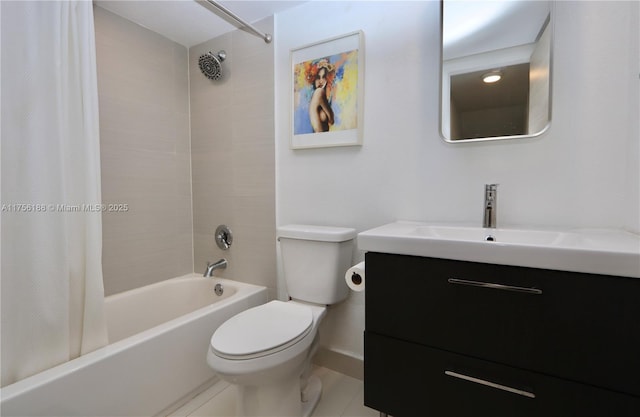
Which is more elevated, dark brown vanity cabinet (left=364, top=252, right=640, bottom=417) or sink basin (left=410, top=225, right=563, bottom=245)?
sink basin (left=410, top=225, right=563, bottom=245)

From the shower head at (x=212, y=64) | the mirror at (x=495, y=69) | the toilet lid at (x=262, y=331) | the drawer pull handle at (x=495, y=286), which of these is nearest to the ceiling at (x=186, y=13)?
the shower head at (x=212, y=64)

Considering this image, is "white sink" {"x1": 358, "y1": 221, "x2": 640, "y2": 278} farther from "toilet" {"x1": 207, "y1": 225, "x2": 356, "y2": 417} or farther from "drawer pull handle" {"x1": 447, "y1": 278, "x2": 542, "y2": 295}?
"toilet" {"x1": 207, "y1": 225, "x2": 356, "y2": 417}

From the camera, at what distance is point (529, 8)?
1178 mm

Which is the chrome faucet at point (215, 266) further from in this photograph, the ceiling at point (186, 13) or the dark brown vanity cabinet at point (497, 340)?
the ceiling at point (186, 13)

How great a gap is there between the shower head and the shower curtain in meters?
0.75

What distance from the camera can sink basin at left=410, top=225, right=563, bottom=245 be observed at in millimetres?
1070

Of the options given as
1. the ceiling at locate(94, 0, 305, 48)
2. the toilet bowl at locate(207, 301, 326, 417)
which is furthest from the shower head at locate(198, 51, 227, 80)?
the toilet bowl at locate(207, 301, 326, 417)

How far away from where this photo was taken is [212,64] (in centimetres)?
190

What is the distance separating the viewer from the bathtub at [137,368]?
38.4 inches

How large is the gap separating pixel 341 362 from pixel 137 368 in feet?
3.23

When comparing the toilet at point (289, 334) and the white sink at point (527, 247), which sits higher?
the white sink at point (527, 247)

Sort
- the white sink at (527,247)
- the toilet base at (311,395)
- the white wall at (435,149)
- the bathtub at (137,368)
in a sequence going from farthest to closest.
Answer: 1. the toilet base at (311,395)
2. the white wall at (435,149)
3. the bathtub at (137,368)
4. the white sink at (527,247)

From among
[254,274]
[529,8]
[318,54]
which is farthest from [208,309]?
[529,8]

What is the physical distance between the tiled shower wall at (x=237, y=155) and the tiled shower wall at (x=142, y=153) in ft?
0.34
